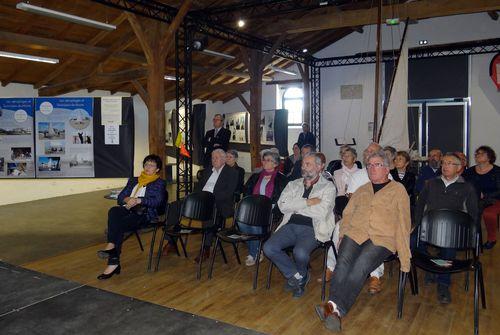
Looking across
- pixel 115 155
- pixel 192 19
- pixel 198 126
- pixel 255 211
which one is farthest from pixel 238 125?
pixel 255 211

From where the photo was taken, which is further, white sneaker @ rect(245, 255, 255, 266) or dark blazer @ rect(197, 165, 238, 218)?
dark blazer @ rect(197, 165, 238, 218)

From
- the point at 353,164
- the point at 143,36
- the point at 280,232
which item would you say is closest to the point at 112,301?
the point at 280,232

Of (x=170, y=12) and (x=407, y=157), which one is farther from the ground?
(x=170, y=12)

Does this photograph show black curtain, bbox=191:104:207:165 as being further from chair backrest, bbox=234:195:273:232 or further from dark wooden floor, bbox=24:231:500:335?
chair backrest, bbox=234:195:273:232

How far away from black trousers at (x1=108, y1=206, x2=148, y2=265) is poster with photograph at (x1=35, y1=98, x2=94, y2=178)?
364 centimetres

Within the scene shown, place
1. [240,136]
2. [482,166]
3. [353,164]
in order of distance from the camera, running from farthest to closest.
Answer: [240,136] → [482,166] → [353,164]

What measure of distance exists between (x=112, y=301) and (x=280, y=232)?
4.77 ft

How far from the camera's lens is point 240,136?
13898 mm

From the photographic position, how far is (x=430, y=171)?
5355 millimetres

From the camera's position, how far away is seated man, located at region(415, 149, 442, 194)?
209 inches

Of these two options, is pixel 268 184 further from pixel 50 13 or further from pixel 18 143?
pixel 18 143

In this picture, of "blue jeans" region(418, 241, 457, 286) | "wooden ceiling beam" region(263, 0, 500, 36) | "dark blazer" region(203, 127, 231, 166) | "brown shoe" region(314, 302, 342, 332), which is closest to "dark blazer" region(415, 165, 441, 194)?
"blue jeans" region(418, 241, 457, 286)

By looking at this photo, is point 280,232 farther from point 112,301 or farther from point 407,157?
point 407,157

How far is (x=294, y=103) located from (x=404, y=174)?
9.87 m
